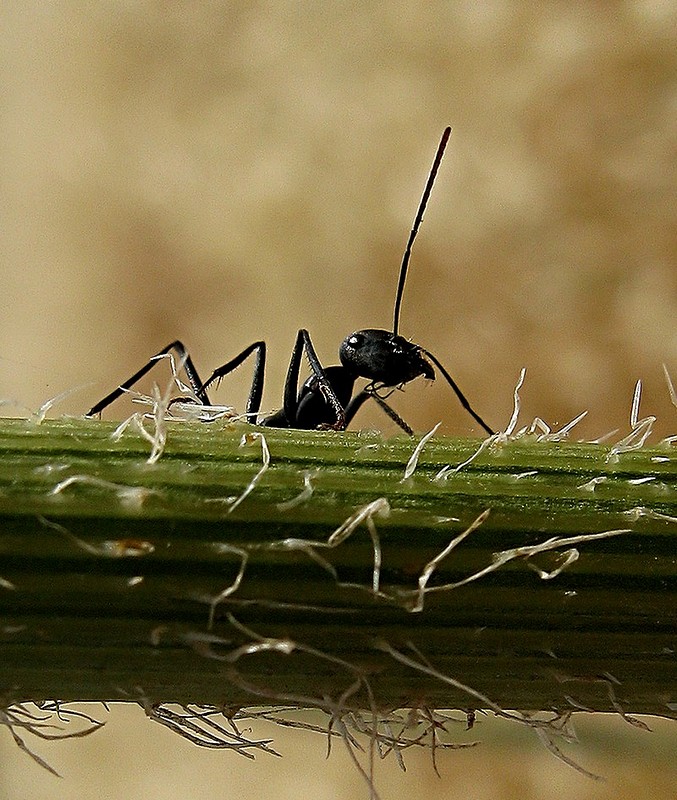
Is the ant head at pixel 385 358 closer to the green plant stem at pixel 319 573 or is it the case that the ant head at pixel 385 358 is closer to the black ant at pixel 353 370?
the black ant at pixel 353 370

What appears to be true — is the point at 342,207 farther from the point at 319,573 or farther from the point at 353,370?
the point at 319,573

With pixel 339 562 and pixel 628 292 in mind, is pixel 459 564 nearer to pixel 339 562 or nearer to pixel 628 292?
pixel 339 562

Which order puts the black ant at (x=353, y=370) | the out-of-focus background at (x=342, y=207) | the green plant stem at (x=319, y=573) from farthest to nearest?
the out-of-focus background at (x=342, y=207)
the black ant at (x=353, y=370)
the green plant stem at (x=319, y=573)

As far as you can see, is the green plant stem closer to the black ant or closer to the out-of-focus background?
the black ant

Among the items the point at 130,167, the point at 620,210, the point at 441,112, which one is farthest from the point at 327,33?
the point at 620,210

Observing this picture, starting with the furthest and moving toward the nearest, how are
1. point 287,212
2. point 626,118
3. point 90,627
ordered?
1. point 287,212
2. point 626,118
3. point 90,627

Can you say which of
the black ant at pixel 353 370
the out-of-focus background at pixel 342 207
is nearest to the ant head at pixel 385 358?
the black ant at pixel 353 370

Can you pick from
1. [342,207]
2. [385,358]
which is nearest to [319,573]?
[385,358]
